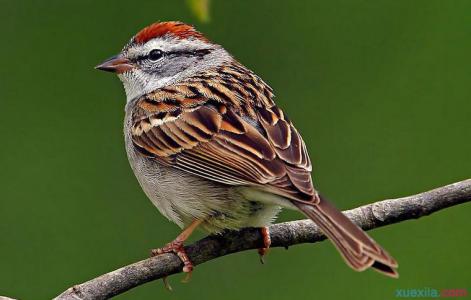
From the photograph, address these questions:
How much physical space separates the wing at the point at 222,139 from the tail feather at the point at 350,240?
0.30 feet

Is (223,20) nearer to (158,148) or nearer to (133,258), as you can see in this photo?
(133,258)

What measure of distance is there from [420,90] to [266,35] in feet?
4.27

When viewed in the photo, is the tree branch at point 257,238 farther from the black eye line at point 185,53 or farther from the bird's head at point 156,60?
the black eye line at point 185,53

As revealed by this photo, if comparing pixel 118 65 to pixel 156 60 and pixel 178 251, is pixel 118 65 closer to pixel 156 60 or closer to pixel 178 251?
pixel 156 60

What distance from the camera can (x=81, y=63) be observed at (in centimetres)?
925

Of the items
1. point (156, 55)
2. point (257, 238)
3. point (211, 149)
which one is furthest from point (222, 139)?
point (156, 55)

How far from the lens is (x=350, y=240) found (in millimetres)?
5262

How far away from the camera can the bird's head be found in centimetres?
714

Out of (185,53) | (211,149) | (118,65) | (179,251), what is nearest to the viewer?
(179,251)

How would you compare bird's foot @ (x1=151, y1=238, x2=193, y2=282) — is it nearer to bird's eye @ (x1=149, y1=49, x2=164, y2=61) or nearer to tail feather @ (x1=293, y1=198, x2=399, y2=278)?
tail feather @ (x1=293, y1=198, x2=399, y2=278)

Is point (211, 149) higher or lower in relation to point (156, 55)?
lower

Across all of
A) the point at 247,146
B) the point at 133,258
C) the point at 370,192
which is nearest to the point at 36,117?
the point at 133,258

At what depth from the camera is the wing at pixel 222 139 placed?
5.80 meters

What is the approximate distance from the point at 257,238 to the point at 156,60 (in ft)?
4.83
